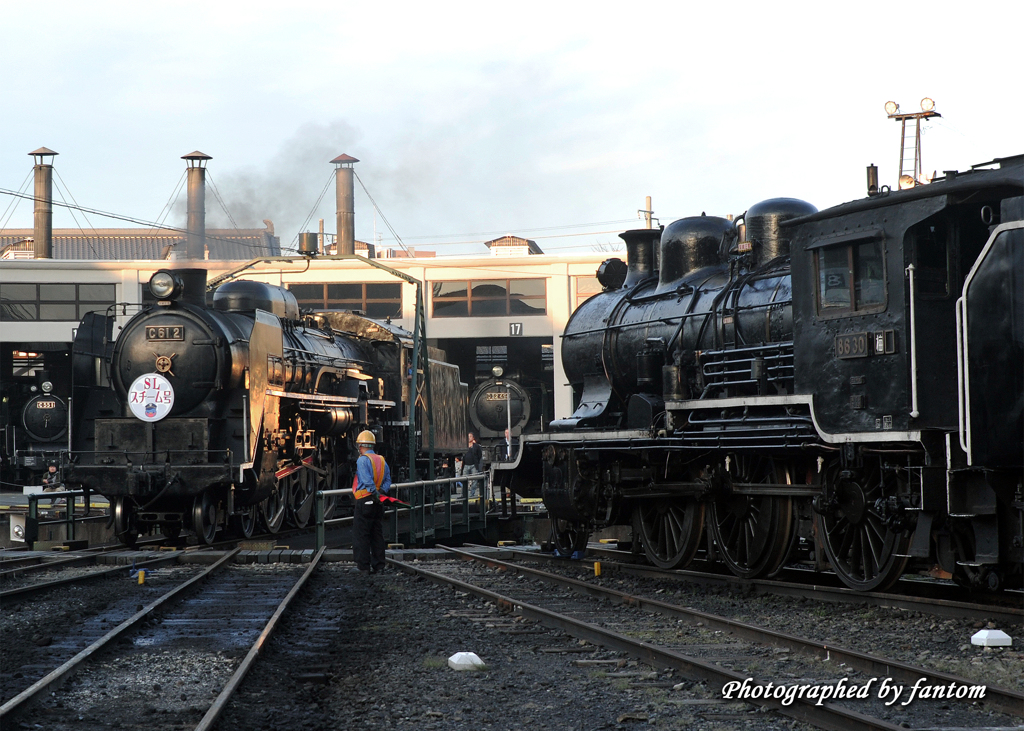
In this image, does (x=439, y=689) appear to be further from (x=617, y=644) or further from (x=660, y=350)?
(x=660, y=350)

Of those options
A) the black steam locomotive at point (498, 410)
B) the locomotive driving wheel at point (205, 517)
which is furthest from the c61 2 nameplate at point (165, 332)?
the black steam locomotive at point (498, 410)

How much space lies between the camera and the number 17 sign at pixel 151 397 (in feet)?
50.1

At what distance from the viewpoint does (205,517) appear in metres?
15.4

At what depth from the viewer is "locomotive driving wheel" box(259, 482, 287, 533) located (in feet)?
56.1

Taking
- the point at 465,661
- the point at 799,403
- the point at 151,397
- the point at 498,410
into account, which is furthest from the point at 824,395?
the point at 498,410

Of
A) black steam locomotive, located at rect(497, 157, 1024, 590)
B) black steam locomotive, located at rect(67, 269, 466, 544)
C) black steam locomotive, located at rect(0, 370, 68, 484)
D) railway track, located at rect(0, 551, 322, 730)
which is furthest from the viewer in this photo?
black steam locomotive, located at rect(0, 370, 68, 484)

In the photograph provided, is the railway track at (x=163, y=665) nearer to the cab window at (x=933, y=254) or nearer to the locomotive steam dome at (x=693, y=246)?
the locomotive steam dome at (x=693, y=246)

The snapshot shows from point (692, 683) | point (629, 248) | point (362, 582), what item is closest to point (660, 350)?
point (629, 248)

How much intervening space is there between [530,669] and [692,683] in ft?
3.34

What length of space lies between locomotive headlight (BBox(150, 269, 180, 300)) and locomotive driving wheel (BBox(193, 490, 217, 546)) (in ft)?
9.29

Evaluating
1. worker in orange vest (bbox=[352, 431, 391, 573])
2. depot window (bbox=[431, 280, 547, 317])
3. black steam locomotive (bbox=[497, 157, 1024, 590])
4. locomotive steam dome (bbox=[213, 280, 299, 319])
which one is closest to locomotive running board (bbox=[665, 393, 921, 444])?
black steam locomotive (bbox=[497, 157, 1024, 590])

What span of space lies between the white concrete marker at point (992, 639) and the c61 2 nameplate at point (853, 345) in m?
2.29

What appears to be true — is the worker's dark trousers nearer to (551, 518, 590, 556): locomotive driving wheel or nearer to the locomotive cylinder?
(551, 518, 590, 556): locomotive driving wheel

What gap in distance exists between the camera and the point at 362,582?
436 inches
